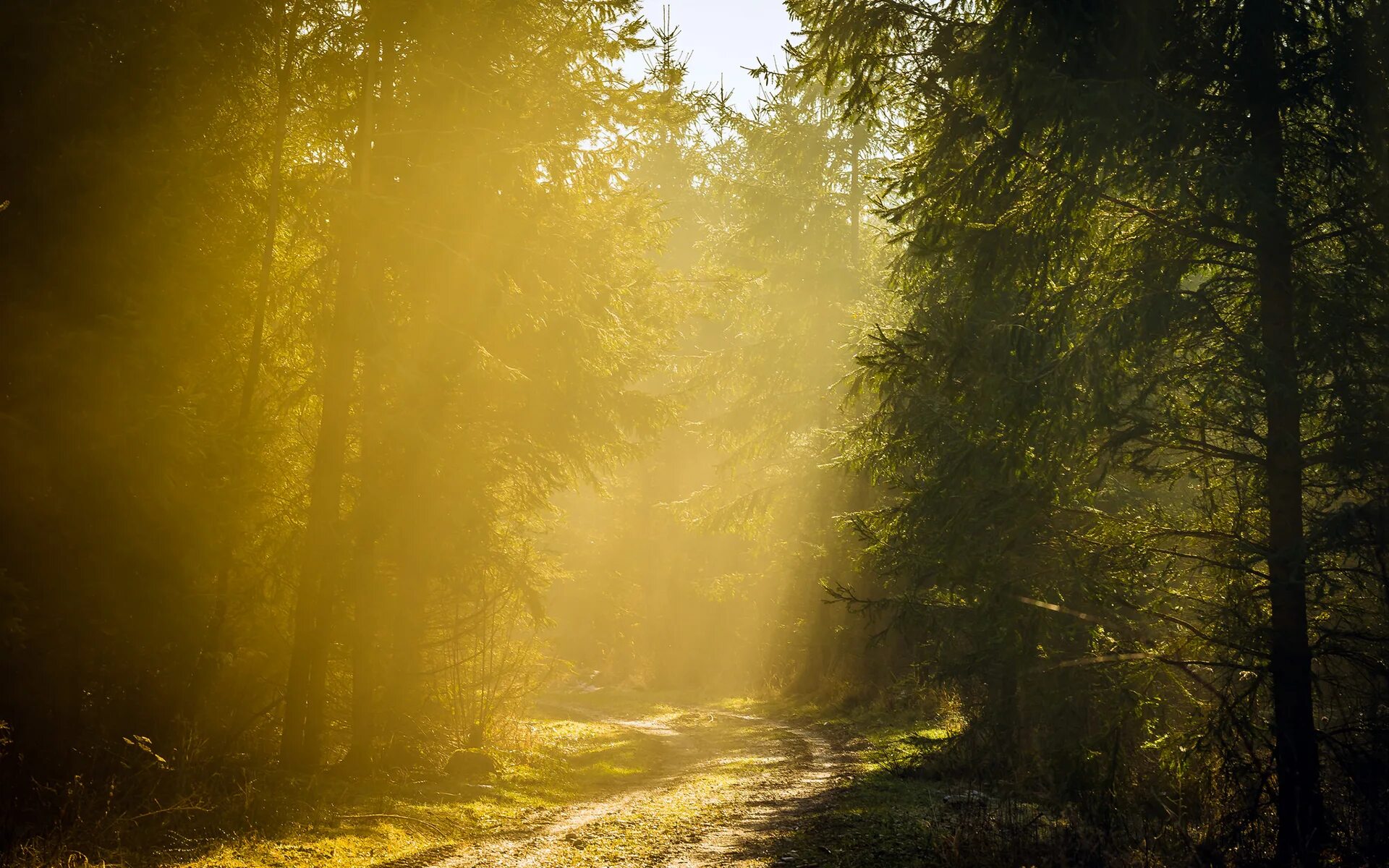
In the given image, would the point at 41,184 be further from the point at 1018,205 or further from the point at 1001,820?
the point at 1001,820

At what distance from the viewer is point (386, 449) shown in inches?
579

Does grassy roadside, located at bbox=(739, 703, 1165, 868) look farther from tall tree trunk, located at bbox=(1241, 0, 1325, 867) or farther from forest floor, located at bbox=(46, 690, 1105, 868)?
tall tree trunk, located at bbox=(1241, 0, 1325, 867)

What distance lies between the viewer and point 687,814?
11.4 metres

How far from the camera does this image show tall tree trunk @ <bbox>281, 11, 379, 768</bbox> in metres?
12.3

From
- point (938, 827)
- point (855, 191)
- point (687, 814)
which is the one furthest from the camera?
point (855, 191)

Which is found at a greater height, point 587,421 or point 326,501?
point 587,421

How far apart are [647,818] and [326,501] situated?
582 cm

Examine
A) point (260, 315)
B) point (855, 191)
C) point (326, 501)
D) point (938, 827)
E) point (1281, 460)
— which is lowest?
point (938, 827)

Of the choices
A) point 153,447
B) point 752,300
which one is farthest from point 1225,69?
point 752,300

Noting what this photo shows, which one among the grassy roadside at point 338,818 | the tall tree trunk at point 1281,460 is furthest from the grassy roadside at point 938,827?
the grassy roadside at point 338,818

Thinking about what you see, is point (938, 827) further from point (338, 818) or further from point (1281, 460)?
point (338, 818)

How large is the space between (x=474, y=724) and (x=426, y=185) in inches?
Result: 356

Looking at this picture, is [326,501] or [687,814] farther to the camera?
[326,501]

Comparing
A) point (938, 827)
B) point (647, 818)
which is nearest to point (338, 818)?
point (647, 818)
